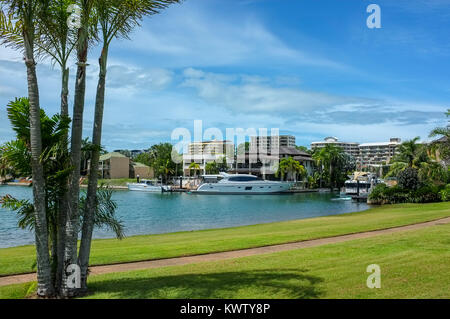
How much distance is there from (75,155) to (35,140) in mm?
823

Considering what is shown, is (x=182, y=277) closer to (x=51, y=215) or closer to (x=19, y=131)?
(x=51, y=215)

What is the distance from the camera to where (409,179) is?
47375 millimetres

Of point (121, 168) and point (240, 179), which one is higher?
point (121, 168)

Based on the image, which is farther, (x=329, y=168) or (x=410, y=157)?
(x=329, y=168)

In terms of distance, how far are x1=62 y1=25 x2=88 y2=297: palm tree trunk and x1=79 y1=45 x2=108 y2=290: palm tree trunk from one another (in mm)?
288

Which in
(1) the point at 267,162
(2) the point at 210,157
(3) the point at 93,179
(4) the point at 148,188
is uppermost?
(2) the point at 210,157

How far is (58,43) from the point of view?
385 inches

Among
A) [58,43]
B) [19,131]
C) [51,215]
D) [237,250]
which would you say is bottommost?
[237,250]

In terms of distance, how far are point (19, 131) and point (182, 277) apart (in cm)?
497

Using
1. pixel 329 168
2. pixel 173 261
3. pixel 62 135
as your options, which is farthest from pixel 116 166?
pixel 62 135

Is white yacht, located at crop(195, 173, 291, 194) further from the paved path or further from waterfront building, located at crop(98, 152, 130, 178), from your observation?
the paved path

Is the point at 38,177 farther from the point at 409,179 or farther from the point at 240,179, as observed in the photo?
the point at 240,179
